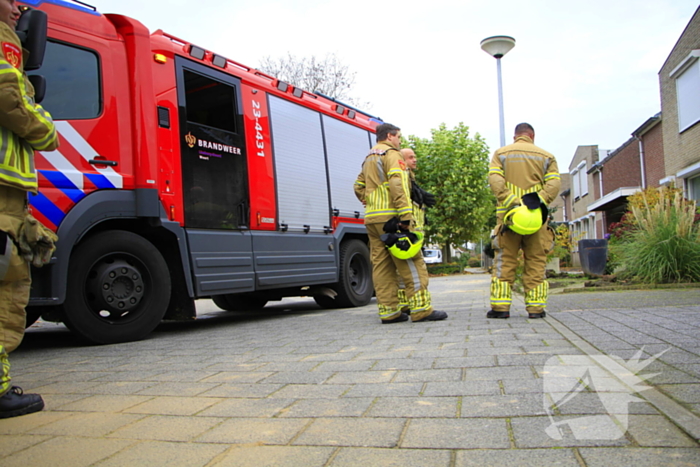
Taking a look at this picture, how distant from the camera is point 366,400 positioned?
279cm

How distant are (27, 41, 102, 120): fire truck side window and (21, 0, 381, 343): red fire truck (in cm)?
1

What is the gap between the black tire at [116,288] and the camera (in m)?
4.87

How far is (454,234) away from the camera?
2861 cm

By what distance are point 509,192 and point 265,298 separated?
439 centimetres

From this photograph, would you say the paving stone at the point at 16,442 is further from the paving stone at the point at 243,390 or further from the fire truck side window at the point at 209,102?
the fire truck side window at the point at 209,102

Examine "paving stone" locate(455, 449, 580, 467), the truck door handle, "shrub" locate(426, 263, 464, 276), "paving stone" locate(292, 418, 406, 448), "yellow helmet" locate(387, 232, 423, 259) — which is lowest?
"shrub" locate(426, 263, 464, 276)

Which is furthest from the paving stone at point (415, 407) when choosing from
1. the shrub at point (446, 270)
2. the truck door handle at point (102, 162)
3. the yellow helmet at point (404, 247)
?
the shrub at point (446, 270)

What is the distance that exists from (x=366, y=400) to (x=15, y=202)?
197 cm

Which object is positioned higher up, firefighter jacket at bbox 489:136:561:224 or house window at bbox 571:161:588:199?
house window at bbox 571:161:588:199

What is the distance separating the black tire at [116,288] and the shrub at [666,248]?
7232 mm

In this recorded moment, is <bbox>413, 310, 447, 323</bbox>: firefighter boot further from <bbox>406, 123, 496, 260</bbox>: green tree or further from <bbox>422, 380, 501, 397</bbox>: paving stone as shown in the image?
<bbox>406, 123, 496, 260</bbox>: green tree

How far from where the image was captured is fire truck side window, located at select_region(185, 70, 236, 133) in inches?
241

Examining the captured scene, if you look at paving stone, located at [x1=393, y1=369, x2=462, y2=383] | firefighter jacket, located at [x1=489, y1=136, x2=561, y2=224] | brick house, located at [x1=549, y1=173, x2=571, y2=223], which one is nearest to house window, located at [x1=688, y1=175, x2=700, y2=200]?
firefighter jacket, located at [x1=489, y1=136, x2=561, y2=224]

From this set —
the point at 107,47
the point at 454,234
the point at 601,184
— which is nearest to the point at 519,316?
the point at 107,47
